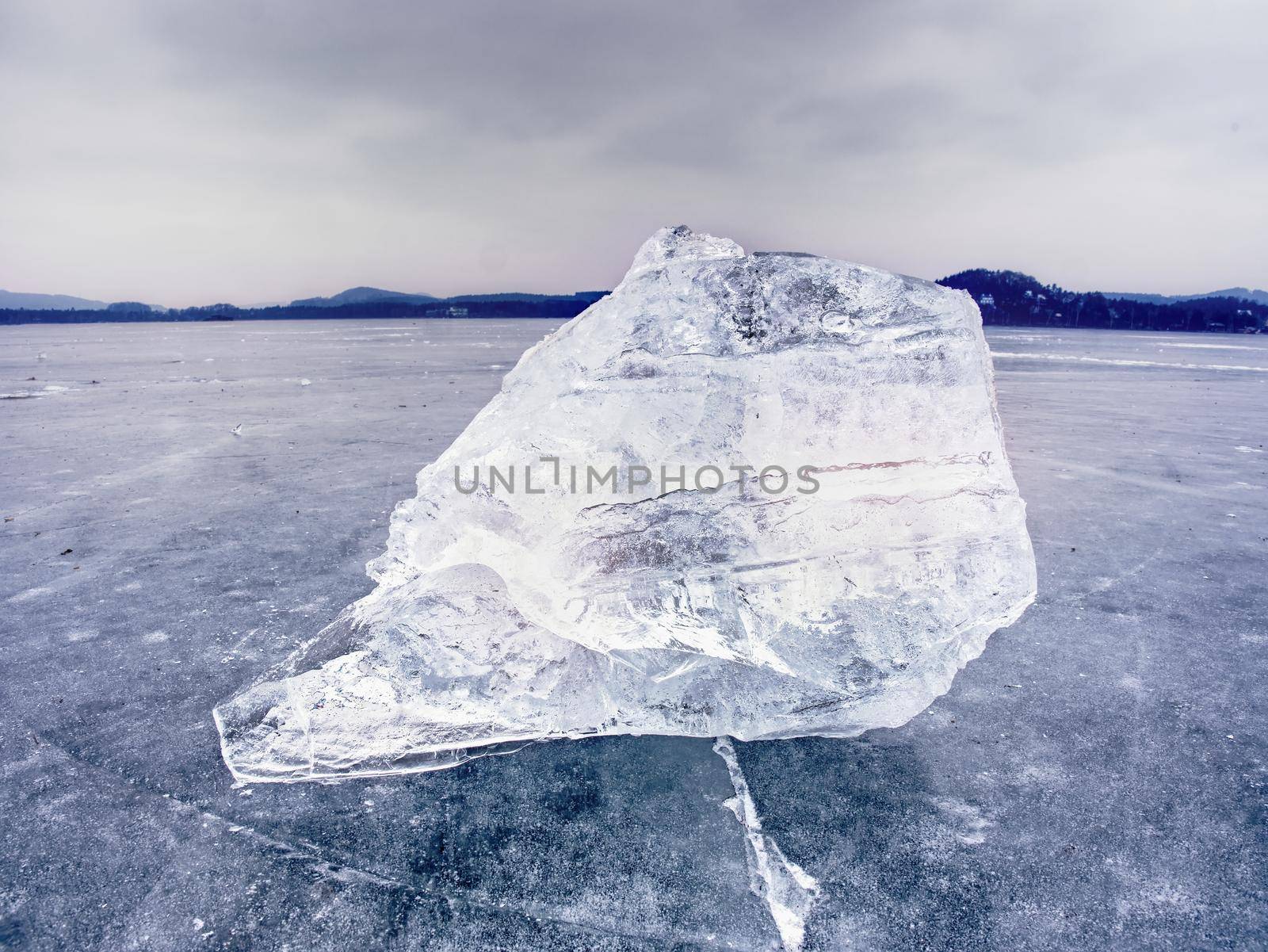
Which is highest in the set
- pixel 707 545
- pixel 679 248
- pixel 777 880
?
pixel 679 248

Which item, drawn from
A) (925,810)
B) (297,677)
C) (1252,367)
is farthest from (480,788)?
(1252,367)

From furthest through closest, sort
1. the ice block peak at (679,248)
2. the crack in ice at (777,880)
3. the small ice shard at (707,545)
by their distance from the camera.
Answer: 1. the ice block peak at (679,248)
2. the small ice shard at (707,545)
3. the crack in ice at (777,880)

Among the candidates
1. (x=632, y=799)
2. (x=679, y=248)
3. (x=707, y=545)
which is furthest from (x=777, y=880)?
(x=679, y=248)

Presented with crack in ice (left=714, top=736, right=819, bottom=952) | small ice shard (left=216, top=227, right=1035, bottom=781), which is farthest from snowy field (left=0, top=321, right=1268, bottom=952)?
small ice shard (left=216, top=227, right=1035, bottom=781)

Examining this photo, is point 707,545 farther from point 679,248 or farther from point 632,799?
point 679,248

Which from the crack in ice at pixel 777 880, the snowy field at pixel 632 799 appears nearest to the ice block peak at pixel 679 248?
the snowy field at pixel 632 799

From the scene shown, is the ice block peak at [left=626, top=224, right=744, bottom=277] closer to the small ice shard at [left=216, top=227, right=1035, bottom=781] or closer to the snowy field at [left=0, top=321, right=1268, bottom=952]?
the small ice shard at [left=216, top=227, right=1035, bottom=781]

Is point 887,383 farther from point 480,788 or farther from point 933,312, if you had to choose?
point 480,788

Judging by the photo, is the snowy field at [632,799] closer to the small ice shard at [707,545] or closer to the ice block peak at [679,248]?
the small ice shard at [707,545]
